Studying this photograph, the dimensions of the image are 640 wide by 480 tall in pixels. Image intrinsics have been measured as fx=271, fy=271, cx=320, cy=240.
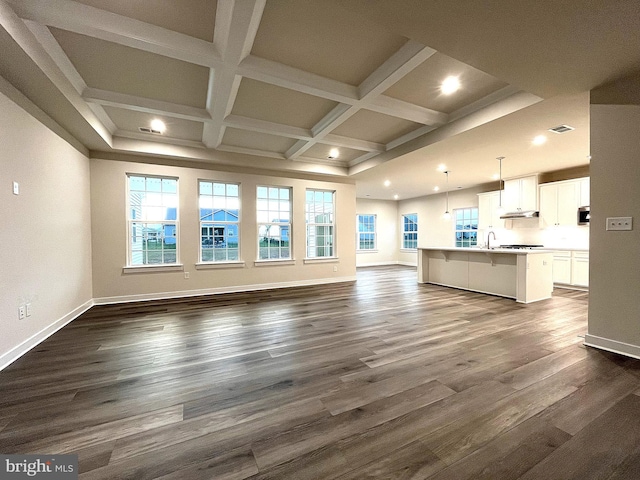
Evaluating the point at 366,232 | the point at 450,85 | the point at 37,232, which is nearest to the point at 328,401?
the point at 450,85

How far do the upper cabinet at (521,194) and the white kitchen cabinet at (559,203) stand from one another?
15cm

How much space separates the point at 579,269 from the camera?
5.74 meters

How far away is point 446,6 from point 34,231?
Result: 4.35 metres

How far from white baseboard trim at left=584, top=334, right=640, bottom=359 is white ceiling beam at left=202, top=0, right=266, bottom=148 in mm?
4206

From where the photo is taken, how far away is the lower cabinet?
5.66 m

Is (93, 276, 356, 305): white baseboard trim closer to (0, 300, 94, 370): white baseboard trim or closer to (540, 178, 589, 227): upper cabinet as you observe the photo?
(0, 300, 94, 370): white baseboard trim

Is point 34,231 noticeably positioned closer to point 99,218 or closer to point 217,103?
point 99,218

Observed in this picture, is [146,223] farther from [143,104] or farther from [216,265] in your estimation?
[143,104]

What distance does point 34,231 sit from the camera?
2.95 metres

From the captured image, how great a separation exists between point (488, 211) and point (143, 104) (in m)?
8.36

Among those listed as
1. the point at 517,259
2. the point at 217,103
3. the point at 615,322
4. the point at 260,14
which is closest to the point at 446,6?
the point at 260,14
